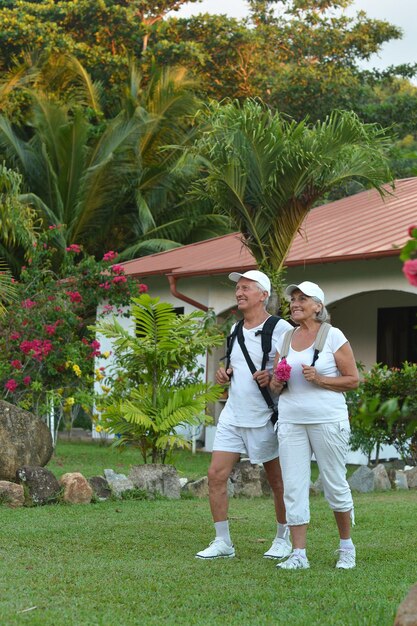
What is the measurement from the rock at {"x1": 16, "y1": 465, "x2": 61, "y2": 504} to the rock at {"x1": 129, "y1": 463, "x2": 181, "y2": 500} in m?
0.96

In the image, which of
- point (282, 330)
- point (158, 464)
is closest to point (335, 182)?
point (158, 464)

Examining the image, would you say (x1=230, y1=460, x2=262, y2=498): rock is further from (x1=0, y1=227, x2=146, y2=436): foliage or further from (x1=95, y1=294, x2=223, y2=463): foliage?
(x1=0, y1=227, x2=146, y2=436): foliage

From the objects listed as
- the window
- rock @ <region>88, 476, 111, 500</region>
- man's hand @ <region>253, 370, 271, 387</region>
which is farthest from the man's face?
the window

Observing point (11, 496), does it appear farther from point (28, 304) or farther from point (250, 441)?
point (28, 304)

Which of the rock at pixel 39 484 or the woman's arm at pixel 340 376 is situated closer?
the woman's arm at pixel 340 376

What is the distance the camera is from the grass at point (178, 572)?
16.4 feet

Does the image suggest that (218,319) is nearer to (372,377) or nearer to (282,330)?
(372,377)

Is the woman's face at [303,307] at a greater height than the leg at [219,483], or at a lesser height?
greater

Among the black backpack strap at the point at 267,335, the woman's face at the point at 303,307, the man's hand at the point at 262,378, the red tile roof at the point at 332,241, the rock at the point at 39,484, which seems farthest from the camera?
the red tile roof at the point at 332,241

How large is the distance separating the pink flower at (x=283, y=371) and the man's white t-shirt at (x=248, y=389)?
456mm

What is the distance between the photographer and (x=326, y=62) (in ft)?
100

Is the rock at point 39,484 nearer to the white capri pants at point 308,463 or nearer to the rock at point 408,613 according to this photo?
the white capri pants at point 308,463

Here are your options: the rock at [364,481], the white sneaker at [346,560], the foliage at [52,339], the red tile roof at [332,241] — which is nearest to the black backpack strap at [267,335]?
the white sneaker at [346,560]

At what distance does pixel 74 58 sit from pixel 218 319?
466 inches
